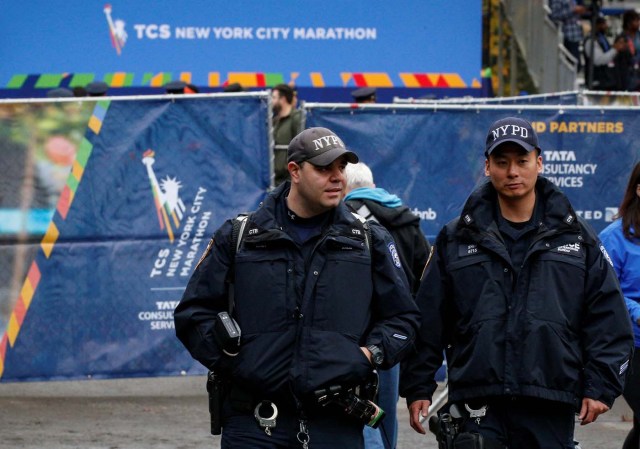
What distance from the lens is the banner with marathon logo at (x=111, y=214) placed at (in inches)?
367

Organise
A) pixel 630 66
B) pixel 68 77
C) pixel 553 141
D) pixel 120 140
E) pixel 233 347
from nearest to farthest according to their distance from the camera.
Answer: pixel 233 347, pixel 120 140, pixel 553 141, pixel 68 77, pixel 630 66

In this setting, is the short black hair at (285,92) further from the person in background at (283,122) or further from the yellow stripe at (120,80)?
the yellow stripe at (120,80)

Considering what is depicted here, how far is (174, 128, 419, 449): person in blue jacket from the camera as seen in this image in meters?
4.94

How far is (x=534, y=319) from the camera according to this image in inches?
196

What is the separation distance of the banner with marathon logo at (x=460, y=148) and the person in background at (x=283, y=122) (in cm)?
136

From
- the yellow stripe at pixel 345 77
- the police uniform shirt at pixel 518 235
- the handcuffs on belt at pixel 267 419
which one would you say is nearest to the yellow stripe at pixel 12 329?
the handcuffs on belt at pixel 267 419

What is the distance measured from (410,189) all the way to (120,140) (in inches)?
85.5

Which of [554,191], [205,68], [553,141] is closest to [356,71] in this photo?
[205,68]

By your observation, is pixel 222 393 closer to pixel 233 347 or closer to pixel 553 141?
pixel 233 347

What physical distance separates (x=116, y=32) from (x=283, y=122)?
5861 mm

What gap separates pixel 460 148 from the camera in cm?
991

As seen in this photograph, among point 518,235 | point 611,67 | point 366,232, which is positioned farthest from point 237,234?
point 611,67

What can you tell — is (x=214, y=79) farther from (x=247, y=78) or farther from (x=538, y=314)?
(x=538, y=314)

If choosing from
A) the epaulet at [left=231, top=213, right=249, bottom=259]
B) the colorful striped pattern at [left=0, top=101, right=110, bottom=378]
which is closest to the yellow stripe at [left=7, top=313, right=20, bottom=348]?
the colorful striped pattern at [left=0, top=101, right=110, bottom=378]
